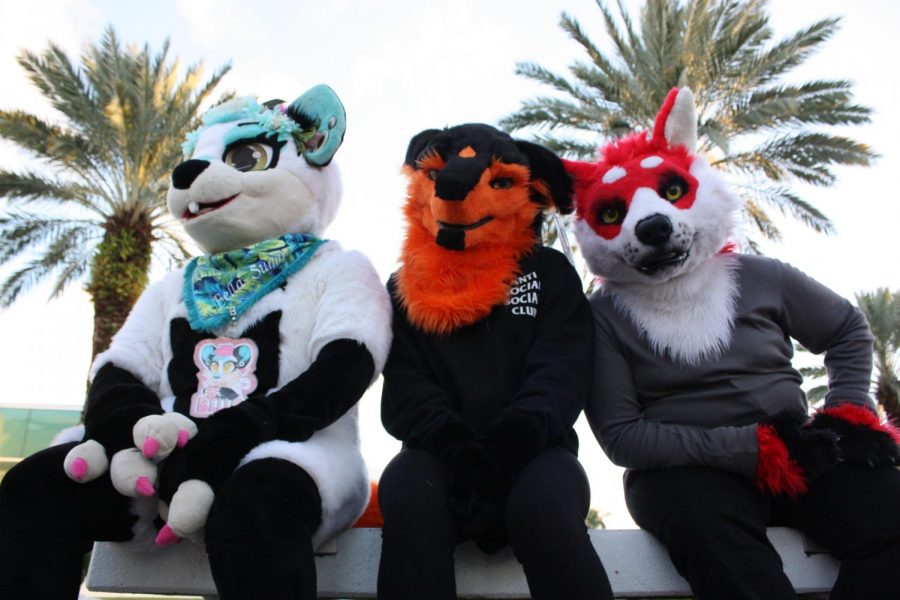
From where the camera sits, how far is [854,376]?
2.91m

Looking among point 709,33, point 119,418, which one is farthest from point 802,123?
point 119,418

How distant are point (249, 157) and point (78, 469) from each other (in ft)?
4.67

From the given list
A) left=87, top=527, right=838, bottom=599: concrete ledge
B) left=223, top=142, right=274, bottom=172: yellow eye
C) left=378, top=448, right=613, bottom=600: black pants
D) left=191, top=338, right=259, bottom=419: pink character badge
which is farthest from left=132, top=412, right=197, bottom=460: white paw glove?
left=223, top=142, right=274, bottom=172: yellow eye

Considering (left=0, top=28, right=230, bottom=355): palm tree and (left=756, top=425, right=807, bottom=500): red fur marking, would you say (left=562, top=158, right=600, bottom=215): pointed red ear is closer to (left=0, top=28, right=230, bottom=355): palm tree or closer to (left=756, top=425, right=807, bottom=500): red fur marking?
(left=756, top=425, right=807, bottom=500): red fur marking

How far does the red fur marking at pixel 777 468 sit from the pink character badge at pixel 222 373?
5.61 ft

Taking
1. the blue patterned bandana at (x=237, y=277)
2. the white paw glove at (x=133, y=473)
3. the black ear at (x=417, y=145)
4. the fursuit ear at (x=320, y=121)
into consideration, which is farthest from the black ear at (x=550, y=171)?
the white paw glove at (x=133, y=473)

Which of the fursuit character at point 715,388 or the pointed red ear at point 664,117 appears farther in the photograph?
the pointed red ear at point 664,117

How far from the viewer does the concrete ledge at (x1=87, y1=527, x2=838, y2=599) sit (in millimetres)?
2625

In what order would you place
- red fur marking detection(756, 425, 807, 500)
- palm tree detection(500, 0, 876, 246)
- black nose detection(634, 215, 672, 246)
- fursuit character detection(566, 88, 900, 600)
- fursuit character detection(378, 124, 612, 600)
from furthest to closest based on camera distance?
palm tree detection(500, 0, 876, 246) < black nose detection(634, 215, 672, 246) < red fur marking detection(756, 425, 807, 500) < fursuit character detection(566, 88, 900, 600) < fursuit character detection(378, 124, 612, 600)

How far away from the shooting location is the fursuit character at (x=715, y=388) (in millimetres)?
2443

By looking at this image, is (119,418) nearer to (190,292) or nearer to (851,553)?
(190,292)

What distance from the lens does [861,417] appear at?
8.81ft

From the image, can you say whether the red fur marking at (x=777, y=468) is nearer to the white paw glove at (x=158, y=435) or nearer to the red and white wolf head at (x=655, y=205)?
the red and white wolf head at (x=655, y=205)

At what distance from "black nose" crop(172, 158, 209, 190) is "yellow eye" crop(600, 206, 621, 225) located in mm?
1542
